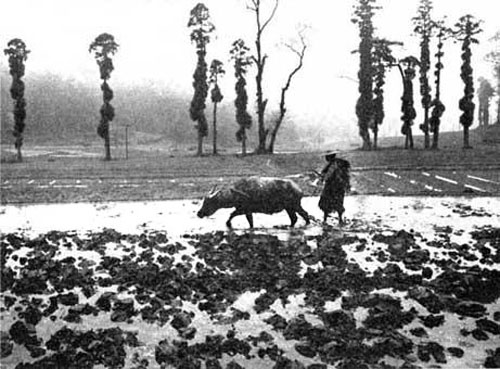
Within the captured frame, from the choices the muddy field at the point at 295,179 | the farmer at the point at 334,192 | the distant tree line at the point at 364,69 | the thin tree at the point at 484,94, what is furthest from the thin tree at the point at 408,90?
the farmer at the point at 334,192

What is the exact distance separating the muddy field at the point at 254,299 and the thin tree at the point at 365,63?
38.4m

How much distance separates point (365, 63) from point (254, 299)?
149 feet

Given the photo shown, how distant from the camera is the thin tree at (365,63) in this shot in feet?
164

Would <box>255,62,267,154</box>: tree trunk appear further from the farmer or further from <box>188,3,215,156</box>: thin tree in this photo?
the farmer

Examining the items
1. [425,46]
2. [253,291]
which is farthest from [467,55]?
[253,291]

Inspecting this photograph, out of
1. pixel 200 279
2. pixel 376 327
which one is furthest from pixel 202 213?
pixel 376 327

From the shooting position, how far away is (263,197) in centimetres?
1411

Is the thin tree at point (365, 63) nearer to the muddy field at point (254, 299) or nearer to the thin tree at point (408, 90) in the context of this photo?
the thin tree at point (408, 90)

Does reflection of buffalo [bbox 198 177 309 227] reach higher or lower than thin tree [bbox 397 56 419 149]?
lower

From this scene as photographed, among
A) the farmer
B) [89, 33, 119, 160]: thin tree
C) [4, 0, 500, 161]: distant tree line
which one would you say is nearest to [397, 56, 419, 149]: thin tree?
[4, 0, 500, 161]: distant tree line

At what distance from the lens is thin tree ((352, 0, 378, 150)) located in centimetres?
5012

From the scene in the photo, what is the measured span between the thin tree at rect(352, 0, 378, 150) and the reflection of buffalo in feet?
122

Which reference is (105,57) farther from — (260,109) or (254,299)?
(254,299)

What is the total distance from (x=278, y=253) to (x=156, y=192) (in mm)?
13899
